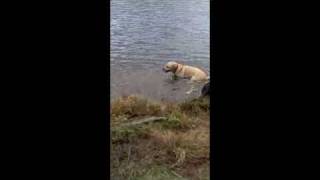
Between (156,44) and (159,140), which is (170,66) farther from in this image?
(159,140)

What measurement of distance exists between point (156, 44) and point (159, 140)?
40 cm

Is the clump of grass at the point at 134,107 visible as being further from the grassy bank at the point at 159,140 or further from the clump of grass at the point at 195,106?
the clump of grass at the point at 195,106

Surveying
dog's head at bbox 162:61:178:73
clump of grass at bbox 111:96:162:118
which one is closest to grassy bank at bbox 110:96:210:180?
clump of grass at bbox 111:96:162:118

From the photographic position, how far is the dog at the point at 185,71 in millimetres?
1967

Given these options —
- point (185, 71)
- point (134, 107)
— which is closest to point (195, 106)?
point (185, 71)

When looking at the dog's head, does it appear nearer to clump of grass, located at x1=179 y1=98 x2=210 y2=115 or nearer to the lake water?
the lake water

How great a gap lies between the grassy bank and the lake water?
6 cm

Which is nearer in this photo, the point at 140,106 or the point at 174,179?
the point at 174,179

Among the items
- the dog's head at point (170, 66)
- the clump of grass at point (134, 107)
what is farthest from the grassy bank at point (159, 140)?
the dog's head at point (170, 66)
